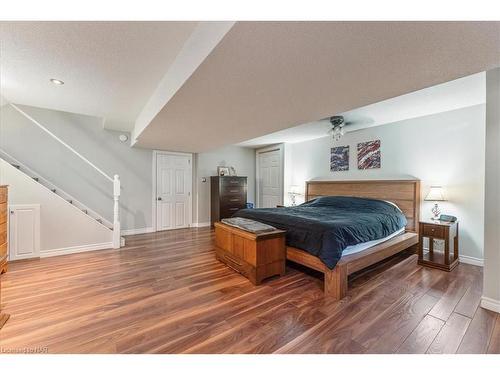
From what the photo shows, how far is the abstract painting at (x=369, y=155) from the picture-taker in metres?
4.09

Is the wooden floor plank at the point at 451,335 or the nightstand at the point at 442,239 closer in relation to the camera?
the wooden floor plank at the point at 451,335

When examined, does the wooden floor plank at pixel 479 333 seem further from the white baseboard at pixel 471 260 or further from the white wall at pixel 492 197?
the white baseboard at pixel 471 260

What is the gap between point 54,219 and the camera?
3322 mm

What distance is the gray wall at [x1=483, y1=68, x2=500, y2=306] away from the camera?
1878 mm

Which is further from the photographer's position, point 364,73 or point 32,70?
point 32,70

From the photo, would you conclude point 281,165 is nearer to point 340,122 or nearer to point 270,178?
point 270,178

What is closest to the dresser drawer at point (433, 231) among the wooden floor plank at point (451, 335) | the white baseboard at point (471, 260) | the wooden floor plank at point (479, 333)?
the white baseboard at point (471, 260)

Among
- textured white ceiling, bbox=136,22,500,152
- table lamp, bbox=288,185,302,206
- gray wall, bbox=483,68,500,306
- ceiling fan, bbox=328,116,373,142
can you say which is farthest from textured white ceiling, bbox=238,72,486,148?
table lamp, bbox=288,185,302,206

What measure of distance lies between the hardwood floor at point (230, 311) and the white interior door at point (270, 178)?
322 centimetres

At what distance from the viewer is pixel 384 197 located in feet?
12.7
